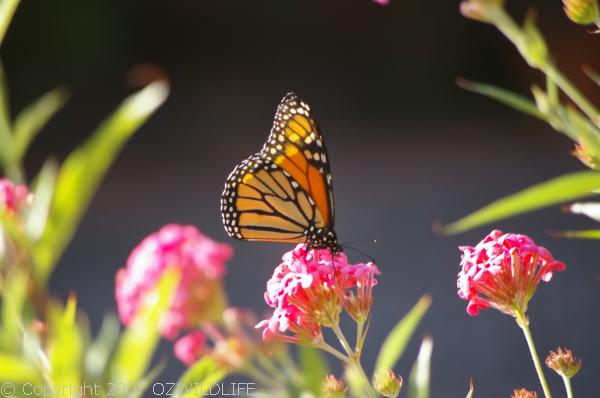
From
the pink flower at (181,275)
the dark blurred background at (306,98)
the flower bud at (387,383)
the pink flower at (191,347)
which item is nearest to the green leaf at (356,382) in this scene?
the flower bud at (387,383)

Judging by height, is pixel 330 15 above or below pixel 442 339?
above

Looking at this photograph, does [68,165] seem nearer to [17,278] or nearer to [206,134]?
[17,278]

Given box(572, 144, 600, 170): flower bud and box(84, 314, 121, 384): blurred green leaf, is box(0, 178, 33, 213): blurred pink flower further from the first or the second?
box(572, 144, 600, 170): flower bud

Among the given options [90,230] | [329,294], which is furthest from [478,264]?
[90,230]

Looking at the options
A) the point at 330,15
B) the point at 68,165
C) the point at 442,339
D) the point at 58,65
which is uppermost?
the point at 330,15

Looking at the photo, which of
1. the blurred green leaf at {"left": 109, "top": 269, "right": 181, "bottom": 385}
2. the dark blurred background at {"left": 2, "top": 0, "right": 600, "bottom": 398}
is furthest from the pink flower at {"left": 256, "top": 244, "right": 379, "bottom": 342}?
the dark blurred background at {"left": 2, "top": 0, "right": 600, "bottom": 398}
